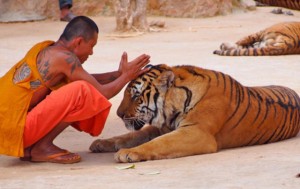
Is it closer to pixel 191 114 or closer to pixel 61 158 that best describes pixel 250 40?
pixel 191 114

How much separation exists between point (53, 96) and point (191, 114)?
0.96m

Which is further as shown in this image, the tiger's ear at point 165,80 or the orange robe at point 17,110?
the tiger's ear at point 165,80

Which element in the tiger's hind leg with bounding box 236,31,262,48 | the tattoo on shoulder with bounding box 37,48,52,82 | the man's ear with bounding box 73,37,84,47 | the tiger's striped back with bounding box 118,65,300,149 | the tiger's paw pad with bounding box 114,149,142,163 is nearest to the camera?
the tiger's paw pad with bounding box 114,149,142,163

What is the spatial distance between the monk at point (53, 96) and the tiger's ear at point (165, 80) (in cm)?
17

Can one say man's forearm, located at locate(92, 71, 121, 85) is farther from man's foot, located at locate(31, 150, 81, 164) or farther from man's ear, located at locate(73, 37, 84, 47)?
man's foot, located at locate(31, 150, 81, 164)

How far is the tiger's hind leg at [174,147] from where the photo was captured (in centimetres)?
546

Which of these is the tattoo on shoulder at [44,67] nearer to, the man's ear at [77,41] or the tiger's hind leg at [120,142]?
the man's ear at [77,41]

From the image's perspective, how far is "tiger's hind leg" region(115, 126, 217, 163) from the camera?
546 centimetres

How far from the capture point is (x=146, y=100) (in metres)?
5.90

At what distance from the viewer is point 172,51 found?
13.0 meters

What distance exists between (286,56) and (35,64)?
279 inches

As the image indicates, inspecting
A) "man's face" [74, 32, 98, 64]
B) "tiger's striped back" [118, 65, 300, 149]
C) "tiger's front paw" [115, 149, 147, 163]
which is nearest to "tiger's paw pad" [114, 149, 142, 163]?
"tiger's front paw" [115, 149, 147, 163]

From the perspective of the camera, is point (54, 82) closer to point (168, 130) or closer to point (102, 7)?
point (168, 130)

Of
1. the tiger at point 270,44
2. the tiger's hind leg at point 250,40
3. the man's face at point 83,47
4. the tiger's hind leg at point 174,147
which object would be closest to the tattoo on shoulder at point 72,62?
the man's face at point 83,47
